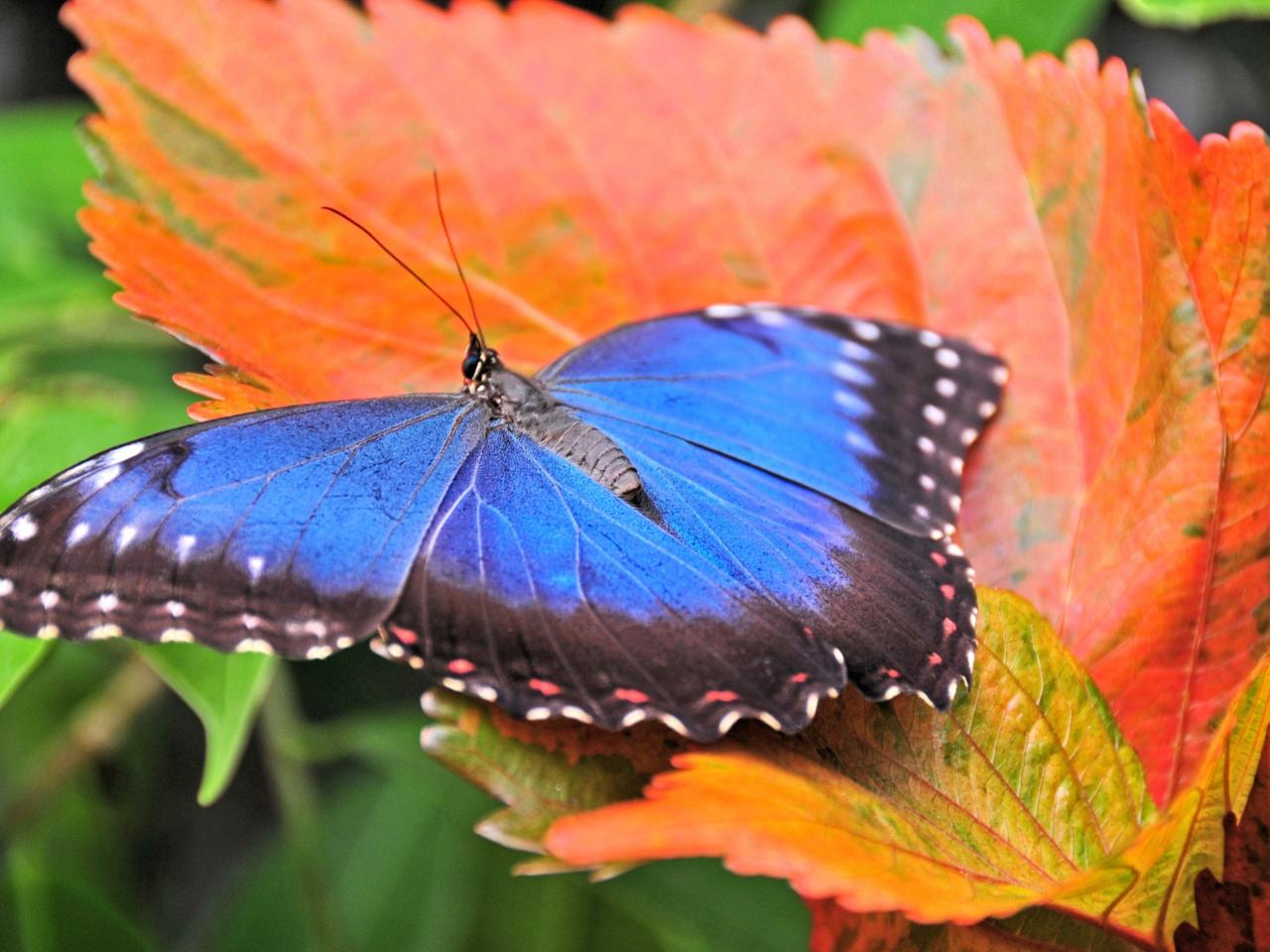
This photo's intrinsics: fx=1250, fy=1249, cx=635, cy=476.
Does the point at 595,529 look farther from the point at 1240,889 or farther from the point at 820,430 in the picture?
the point at 1240,889

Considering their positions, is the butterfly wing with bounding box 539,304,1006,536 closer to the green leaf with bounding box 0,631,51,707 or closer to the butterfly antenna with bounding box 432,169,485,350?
the butterfly antenna with bounding box 432,169,485,350

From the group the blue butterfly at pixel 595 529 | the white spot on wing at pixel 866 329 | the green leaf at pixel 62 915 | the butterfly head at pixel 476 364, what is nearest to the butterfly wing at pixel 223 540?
the blue butterfly at pixel 595 529

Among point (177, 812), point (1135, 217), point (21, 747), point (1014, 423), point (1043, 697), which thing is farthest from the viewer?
point (177, 812)

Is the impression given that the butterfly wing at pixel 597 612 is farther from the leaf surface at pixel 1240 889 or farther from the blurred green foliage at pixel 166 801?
the blurred green foliage at pixel 166 801

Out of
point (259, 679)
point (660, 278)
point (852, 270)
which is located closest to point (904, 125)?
point (852, 270)

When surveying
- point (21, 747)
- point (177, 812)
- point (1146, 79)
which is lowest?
point (177, 812)

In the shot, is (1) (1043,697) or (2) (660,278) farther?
(2) (660,278)

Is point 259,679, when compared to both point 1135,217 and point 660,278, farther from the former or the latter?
point 1135,217
